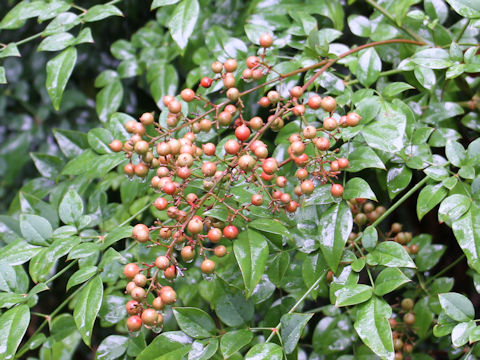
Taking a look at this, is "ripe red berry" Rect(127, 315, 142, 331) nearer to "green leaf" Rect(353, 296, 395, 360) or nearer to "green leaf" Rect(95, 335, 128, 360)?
"green leaf" Rect(95, 335, 128, 360)

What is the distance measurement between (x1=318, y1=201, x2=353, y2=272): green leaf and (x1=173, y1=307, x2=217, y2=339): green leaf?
252mm

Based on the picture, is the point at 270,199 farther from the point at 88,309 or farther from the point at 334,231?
the point at 88,309

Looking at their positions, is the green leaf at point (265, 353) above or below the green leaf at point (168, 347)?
above

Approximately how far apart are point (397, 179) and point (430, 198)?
0.09 m

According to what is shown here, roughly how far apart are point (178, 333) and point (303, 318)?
0.23 metres

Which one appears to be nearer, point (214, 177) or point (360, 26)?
point (214, 177)

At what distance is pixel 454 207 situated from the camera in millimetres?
922

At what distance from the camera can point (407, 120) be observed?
3.49 ft

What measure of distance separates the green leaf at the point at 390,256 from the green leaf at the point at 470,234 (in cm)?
10

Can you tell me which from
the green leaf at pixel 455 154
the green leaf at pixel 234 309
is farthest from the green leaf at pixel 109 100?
the green leaf at pixel 455 154

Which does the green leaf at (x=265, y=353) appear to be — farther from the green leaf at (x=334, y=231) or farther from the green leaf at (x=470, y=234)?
the green leaf at (x=470, y=234)

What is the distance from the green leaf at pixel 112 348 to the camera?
101 centimetres

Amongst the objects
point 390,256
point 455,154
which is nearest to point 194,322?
point 390,256

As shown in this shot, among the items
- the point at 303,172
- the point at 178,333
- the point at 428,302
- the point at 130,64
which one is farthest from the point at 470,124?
the point at 130,64
